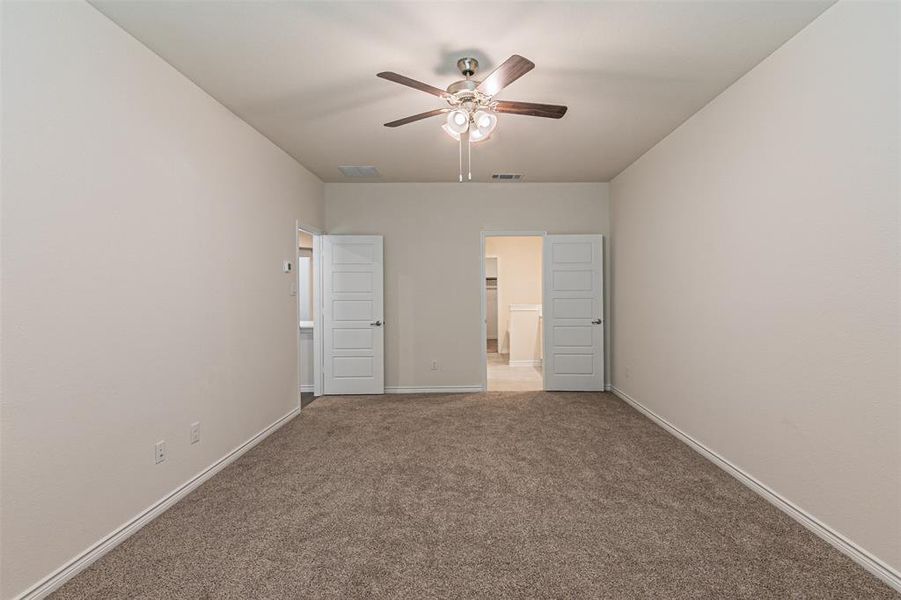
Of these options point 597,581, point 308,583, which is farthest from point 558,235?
point 308,583

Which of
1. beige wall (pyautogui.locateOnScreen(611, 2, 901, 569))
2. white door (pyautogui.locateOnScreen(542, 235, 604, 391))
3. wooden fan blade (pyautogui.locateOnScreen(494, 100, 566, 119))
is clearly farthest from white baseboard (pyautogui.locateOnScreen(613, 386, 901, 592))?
wooden fan blade (pyautogui.locateOnScreen(494, 100, 566, 119))

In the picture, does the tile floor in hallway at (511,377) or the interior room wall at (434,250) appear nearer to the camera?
the interior room wall at (434,250)

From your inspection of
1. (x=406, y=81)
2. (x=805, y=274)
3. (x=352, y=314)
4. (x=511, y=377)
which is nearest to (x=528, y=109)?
(x=406, y=81)

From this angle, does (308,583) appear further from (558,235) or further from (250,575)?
(558,235)

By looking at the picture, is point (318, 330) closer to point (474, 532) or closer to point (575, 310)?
point (575, 310)

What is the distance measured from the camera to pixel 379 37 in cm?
228

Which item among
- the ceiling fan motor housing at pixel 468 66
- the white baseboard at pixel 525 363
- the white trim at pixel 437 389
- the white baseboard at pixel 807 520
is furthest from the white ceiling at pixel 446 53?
the white baseboard at pixel 525 363

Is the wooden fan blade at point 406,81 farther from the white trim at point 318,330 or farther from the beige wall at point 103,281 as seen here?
the white trim at point 318,330

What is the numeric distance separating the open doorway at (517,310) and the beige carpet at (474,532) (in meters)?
2.95

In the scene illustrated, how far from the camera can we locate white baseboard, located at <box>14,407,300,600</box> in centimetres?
175

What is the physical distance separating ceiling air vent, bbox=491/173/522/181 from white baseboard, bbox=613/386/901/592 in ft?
10.7

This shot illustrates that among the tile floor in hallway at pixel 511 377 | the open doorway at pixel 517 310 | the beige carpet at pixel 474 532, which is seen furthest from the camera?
the open doorway at pixel 517 310

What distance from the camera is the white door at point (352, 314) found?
5.14 m

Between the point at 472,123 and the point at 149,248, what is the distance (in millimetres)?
2119
